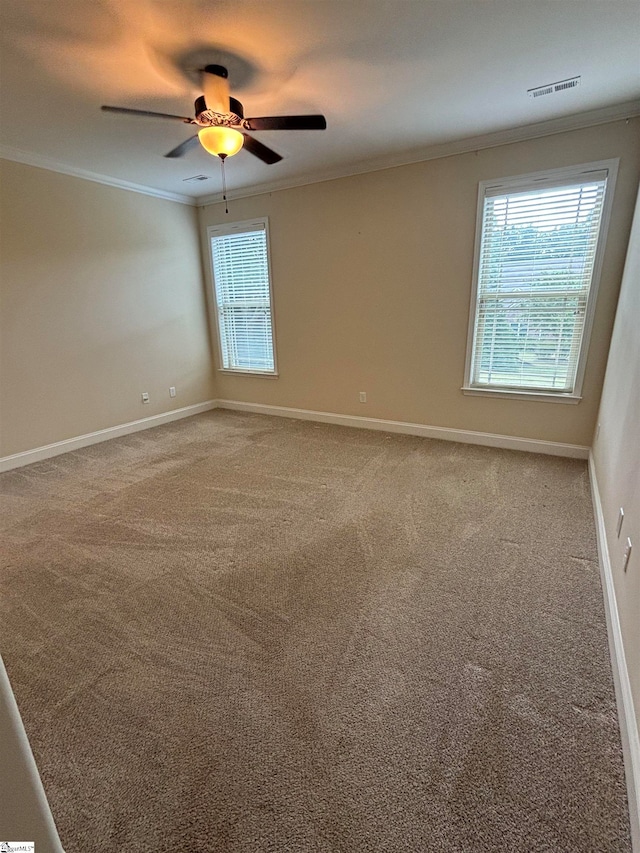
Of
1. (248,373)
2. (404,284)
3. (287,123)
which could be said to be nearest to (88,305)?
(248,373)

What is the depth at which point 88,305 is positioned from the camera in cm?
415

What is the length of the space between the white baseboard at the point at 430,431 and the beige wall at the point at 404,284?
7cm

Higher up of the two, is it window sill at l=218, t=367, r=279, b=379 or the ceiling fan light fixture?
the ceiling fan light fixture

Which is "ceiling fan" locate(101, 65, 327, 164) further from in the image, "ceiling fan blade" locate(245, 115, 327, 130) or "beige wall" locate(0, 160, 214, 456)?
"beige wall" locate(0, 160, 214, 456)

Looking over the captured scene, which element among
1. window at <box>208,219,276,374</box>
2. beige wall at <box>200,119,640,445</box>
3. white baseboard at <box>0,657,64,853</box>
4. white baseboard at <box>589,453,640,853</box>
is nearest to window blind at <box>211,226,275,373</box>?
window at <box>208,219,276,374</box>

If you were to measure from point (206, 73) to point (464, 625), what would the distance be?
3285mm

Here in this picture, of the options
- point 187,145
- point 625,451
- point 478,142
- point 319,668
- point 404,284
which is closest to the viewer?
point 319,668

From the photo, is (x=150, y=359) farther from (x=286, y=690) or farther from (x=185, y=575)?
(x=286, y=690)

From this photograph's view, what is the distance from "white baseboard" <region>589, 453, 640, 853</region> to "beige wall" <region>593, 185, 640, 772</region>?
50mm

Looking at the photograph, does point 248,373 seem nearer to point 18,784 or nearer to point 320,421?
point 320,421

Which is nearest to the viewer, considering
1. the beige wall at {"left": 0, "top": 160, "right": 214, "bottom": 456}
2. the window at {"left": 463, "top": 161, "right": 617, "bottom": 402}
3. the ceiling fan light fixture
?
the ceiling fan light fixture

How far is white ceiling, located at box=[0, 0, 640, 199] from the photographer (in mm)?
1879

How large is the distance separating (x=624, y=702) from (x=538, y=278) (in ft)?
10.4

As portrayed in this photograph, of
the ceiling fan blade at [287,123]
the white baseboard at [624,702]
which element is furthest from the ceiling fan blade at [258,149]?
the white baseboard at [624,702]
